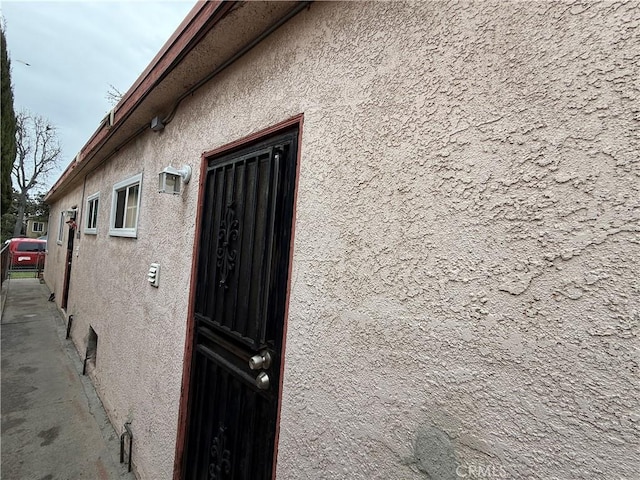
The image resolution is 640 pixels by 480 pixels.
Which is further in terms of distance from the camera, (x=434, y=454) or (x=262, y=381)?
(x=262, y=381)

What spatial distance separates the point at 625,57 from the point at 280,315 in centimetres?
174

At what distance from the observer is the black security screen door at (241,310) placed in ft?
6.07

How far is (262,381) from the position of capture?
1.82 meters

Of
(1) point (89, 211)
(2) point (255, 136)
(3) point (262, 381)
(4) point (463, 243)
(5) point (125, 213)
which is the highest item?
(2) point (255, 136)

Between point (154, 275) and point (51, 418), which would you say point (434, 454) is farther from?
point (51, 418)

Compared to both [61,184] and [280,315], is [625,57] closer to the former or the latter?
[280,315]

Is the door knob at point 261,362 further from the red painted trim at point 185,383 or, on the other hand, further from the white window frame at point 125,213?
the white window frame at point 125,213

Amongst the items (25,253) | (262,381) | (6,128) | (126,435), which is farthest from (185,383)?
(25,253)

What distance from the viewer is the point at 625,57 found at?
797mm

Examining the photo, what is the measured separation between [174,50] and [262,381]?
2.66 metres

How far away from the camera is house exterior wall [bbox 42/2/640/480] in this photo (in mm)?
794

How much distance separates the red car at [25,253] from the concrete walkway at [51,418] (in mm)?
16245

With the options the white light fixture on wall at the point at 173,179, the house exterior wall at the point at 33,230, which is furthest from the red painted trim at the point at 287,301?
the house exterior wall at the point at 33,230

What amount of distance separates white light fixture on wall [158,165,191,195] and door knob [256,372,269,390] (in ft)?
6.29
